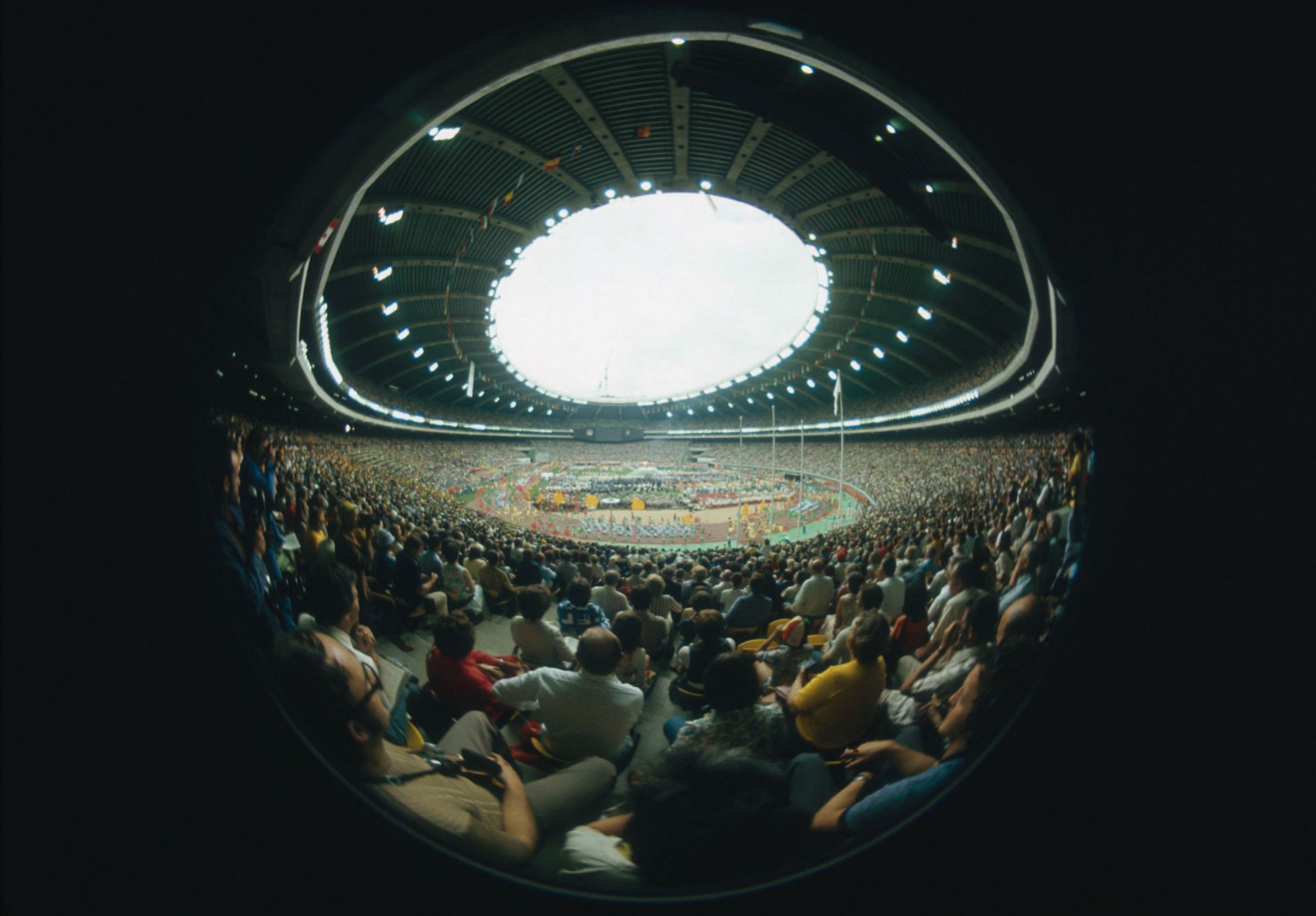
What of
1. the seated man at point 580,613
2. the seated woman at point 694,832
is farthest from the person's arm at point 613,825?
the seated man at point 580,613

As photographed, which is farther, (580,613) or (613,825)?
(580,613)

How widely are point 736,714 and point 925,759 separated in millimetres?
560

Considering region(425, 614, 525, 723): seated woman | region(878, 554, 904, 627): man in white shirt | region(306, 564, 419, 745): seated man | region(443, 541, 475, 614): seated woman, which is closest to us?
region(306, 564, 419, 745): seated man

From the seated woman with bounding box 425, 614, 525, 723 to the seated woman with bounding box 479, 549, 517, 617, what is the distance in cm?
91

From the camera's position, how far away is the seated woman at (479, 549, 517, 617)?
2.52 m

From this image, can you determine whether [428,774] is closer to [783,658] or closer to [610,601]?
[783,658]

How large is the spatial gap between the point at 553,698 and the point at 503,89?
4.62m

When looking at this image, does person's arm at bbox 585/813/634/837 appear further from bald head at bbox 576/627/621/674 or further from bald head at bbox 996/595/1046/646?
bald head at bbox 996/595/1046/646

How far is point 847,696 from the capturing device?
141 cm

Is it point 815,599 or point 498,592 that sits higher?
point 815,599

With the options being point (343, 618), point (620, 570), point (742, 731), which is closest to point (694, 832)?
point (742, 731)

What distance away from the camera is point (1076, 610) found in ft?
3.16

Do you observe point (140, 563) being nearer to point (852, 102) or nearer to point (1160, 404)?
point (1160, 404)

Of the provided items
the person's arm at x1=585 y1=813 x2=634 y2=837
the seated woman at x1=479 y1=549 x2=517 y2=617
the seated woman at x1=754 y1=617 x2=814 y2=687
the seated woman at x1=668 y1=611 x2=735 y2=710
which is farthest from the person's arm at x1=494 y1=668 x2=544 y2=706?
the seated woman at x1=479 y1=549 x2=517 y2=617
